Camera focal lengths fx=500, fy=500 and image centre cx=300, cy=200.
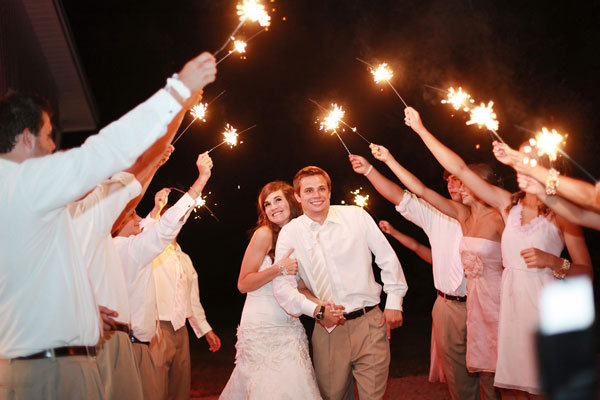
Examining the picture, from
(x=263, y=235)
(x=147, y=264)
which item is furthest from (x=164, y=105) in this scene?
(x=263, y=235)

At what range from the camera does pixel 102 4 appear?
15.0 m

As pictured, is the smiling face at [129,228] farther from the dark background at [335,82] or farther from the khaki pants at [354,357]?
the dark background at [335,82]

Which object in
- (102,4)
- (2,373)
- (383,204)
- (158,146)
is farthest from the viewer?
(383,204)

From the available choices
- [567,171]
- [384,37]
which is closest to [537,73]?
[384,37]

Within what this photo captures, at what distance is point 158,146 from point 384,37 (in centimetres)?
1163

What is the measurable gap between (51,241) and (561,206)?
3.03 meters

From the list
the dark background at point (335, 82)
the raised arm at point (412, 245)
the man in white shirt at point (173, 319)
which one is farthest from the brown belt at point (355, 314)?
the dark background at point (335, 82)

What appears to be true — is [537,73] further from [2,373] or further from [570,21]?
[2,373]

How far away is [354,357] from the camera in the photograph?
4.20 meters

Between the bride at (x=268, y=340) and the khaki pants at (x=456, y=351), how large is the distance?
1547mm

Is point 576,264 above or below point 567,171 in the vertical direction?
below

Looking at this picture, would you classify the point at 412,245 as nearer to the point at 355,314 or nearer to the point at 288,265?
the point at 355,314

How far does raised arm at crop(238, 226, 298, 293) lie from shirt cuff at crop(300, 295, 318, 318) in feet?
1.04

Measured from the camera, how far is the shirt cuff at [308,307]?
4111 mm
